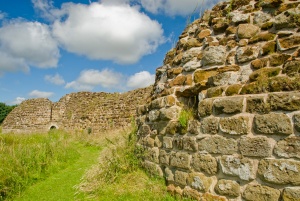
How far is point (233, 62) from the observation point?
3.40 m

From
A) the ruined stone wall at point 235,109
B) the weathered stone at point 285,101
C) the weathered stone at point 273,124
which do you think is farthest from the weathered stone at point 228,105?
the weathered stone at point 285,101

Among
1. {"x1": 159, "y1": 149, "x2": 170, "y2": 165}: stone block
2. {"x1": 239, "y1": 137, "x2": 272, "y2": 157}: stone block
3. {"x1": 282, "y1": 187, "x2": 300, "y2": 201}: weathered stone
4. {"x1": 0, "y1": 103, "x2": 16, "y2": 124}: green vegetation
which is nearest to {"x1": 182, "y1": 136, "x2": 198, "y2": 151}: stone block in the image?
{"x1": 159, "y1": 149, "x2": 170, "y2": 165}: stone block

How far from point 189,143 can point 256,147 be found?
996mm

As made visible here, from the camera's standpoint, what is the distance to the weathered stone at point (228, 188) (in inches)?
113

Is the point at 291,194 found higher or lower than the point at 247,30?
lower

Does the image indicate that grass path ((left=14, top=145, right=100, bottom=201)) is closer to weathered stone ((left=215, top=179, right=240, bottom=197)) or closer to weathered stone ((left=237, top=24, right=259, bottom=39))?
weathered stone ((left=215, top=179, right=240, bottom=197))

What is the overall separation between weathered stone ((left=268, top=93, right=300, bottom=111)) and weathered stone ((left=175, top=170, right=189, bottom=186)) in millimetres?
1527

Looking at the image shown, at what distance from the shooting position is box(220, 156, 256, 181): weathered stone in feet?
9.12

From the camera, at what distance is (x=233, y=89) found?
3.16m

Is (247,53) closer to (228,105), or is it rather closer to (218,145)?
(228,105)

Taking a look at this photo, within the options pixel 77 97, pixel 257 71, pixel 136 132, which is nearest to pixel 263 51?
pixel 257 71

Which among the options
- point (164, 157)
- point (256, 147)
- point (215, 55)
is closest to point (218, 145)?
point (256, 147)

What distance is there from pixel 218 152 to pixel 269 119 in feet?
2.47

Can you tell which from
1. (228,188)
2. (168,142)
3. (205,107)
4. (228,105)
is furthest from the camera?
(168,142)
